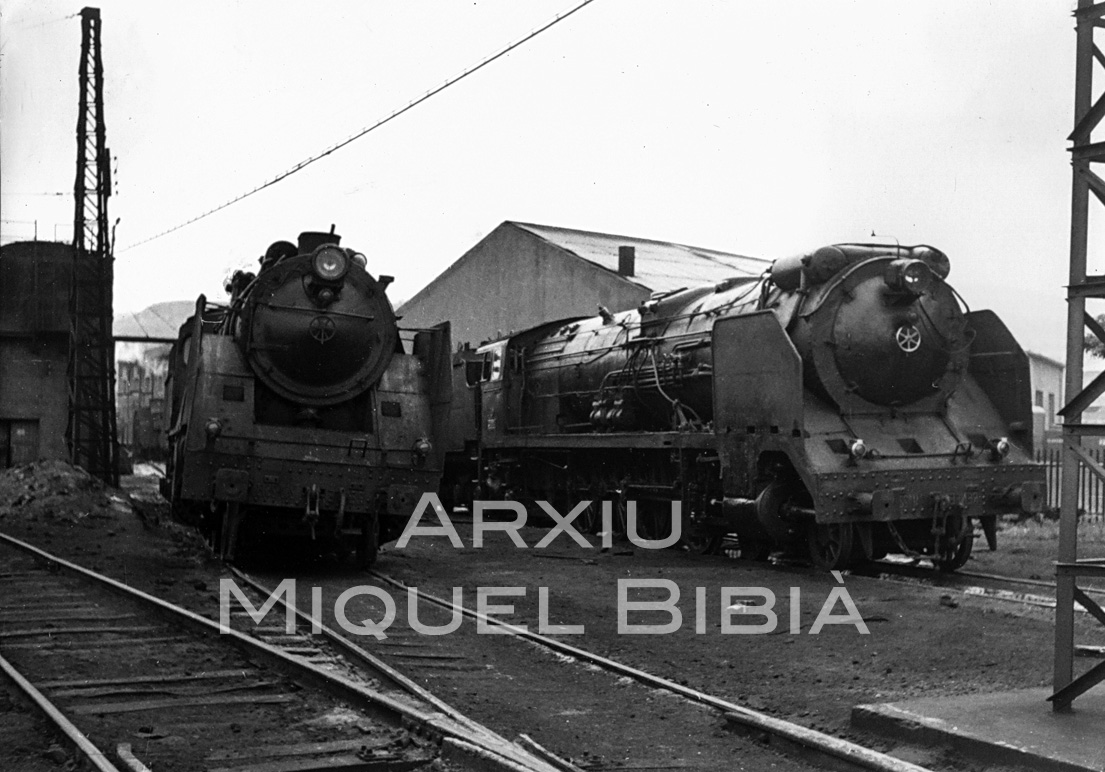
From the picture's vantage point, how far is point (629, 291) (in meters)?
27.5

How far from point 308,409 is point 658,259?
23.3m

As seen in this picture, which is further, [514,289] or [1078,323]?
[514,289]

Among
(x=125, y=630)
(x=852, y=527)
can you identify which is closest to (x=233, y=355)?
(x=125, y=630)

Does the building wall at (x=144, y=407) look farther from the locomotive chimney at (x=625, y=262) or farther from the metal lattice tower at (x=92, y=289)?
the locomotive chimney at (x=625, y=262)

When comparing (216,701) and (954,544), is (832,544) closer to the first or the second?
(954,544)

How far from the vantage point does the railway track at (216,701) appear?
16.9 feet

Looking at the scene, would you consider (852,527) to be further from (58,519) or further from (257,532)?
(58,519)

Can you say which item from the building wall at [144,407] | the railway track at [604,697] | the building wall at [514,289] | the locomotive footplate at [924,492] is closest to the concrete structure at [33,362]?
the building wall at [144,407]

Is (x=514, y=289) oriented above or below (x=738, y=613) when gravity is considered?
above

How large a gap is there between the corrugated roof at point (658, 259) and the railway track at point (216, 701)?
20.7 meters

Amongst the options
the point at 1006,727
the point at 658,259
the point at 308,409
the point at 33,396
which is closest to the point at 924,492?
the point at 1006,727

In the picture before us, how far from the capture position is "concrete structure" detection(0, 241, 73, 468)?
32031 mm

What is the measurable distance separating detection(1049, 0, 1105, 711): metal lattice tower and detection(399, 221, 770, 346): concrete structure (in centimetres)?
2131

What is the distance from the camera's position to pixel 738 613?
934cm
